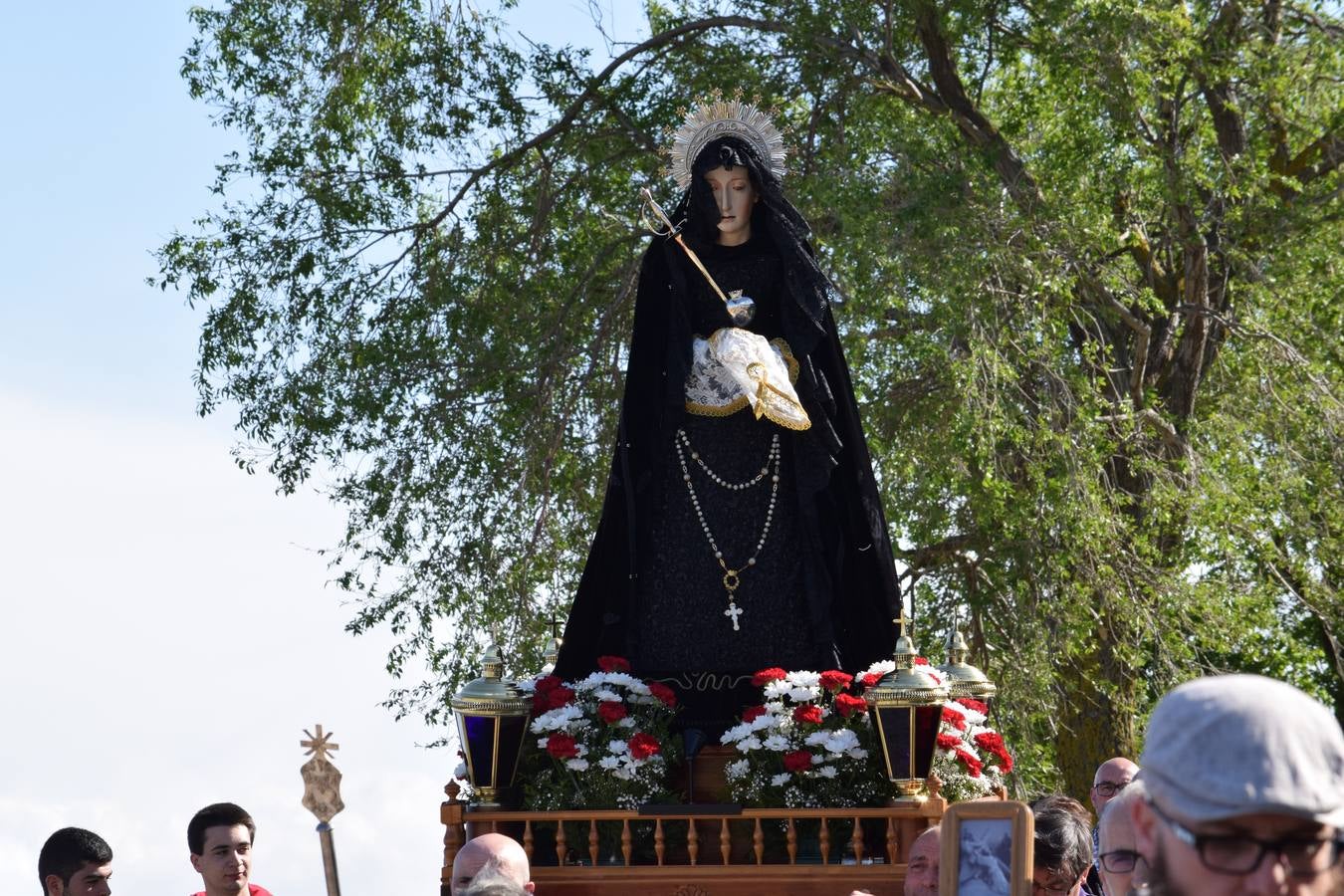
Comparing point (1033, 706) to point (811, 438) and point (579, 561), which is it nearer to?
point (579, 561)

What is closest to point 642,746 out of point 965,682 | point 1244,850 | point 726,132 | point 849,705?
point 849,705

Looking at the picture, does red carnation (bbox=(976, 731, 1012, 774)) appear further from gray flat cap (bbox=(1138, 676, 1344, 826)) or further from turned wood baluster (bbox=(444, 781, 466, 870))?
gray flat cap (bbox=(1138, 676, 1344, 826))

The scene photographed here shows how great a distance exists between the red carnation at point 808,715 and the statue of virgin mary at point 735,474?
63 cm

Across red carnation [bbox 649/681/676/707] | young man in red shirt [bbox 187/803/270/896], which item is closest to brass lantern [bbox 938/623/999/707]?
red carnation [bbox 649/681/676/707]

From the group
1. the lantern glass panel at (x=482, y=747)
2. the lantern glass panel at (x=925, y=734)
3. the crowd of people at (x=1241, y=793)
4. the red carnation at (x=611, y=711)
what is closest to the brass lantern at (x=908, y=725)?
the lantern glass panel at (x=925, y=734)

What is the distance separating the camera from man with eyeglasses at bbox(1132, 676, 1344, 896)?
2.50 m

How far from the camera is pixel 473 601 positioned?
595 inches

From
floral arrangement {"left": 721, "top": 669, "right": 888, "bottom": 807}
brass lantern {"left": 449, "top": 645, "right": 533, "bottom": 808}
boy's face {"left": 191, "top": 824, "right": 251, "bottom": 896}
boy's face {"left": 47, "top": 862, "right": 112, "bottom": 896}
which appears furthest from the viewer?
brass lantern {"left": 449, "top": 645, "right": 533, "bottom": 808}

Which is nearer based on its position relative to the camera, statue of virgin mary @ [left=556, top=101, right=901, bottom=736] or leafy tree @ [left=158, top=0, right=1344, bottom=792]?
statue of virgin mary @ [left=556, top=101, right=901, bottom=736]

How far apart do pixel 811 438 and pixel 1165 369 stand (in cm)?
916

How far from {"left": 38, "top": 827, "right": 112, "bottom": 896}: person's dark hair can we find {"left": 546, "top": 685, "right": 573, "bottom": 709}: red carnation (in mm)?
1801

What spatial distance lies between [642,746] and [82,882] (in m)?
2.11

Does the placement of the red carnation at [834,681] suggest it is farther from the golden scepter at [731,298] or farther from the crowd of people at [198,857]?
the crowd of people at [198,857]

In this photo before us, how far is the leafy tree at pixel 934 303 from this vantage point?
14.2 meters
